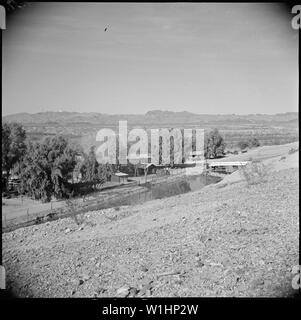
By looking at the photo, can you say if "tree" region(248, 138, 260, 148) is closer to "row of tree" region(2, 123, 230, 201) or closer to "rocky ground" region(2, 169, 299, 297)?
"row of tree" region(2, 123, 230, 201)

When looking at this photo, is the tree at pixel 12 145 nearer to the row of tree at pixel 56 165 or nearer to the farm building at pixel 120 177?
the row of tree at pixel 56 165

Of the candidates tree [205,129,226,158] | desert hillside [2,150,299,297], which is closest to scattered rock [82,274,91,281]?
desert hillside [2,150,299,297]

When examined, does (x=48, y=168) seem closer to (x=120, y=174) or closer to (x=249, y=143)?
(x=120, y=174)

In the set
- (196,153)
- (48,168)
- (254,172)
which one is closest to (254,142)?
(254,172)

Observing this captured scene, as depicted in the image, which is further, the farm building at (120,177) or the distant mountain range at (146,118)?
the farm building at (120,177)

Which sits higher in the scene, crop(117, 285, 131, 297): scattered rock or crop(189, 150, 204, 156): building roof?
crop(189, 150, 204, 156): building roof

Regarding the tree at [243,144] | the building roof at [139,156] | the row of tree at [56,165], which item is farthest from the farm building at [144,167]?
the tree at [243,144]
